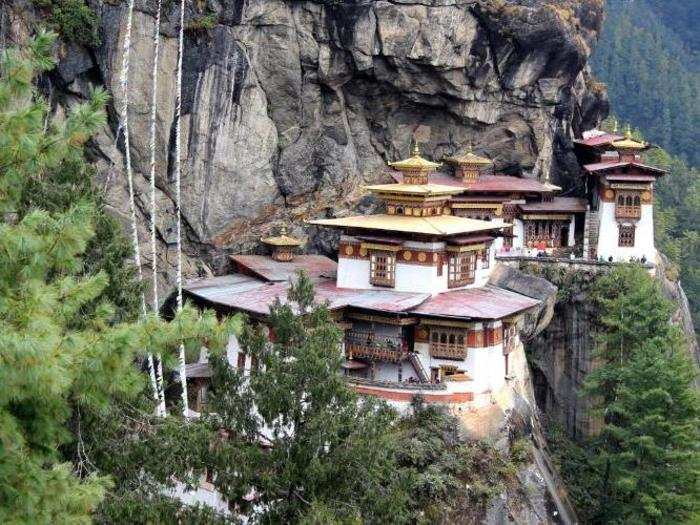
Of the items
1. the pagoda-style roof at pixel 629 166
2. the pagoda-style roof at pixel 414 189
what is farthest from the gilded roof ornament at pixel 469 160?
the pagoda-style roof at pixel 414 189

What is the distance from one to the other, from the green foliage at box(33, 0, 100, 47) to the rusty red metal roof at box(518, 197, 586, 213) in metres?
16.6

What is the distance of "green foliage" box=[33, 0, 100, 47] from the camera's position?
29375mm

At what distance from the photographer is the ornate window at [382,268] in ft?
98.4

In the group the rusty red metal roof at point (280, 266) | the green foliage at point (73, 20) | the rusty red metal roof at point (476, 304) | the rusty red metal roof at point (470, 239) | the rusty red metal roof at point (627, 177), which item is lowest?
the rusty red metal roof at point (476, 304)

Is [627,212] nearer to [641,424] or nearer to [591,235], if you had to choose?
[591,235]

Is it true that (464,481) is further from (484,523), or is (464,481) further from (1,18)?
(1,18)

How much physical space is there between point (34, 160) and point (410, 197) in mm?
18736

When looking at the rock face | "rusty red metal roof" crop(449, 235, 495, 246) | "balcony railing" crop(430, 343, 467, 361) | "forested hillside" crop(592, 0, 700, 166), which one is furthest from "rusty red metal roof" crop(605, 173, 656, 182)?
"forested hillside" crop(592, 0, 700, 166)

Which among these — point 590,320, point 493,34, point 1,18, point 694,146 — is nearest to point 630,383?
point 590,320

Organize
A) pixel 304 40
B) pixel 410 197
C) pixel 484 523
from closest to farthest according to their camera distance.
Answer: pixel 484 523
pixel 410 197
pixel 304 40

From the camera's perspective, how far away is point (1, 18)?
2847 cm

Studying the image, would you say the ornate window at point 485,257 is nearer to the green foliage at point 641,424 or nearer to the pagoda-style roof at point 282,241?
the green foliage at point 641,424

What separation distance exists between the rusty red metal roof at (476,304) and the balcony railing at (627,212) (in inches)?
332

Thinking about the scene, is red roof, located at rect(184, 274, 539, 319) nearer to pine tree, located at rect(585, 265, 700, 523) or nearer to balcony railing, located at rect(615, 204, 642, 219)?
pine tree, located at rect(585, 265, 700, 523)
